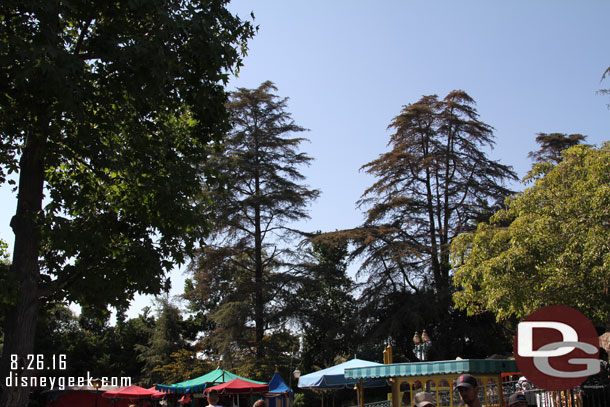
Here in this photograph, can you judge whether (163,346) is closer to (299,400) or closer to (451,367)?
(299,400)

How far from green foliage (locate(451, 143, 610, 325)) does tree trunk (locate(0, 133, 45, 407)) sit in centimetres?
1202

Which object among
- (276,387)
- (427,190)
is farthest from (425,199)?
(276,387)

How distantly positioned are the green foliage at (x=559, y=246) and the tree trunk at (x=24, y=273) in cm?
1202

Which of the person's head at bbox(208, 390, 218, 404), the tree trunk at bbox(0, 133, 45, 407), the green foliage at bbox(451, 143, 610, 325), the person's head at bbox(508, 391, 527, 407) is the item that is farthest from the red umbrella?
the person's head at bbox(508, 391, 527, 407)

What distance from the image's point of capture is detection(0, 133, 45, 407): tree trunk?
9.09 meters

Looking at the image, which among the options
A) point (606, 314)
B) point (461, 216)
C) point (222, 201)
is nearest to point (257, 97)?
point (222, 201)

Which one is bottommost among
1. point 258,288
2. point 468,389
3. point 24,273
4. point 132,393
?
point 132,393

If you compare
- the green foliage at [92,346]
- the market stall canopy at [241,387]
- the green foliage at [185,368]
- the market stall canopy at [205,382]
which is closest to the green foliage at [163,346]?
the green foliage at [185,368]

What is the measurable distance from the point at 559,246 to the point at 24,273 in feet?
42.7

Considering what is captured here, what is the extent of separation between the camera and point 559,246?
15.7m

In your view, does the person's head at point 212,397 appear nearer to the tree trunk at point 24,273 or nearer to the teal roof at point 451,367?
the tree trunk at point 24,273

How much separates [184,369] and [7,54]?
24.8 m

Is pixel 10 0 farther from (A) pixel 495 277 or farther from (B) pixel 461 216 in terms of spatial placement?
(B) pixel 461 216

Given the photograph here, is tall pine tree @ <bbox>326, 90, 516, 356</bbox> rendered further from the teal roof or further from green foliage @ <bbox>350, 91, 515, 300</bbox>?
the teal roof
